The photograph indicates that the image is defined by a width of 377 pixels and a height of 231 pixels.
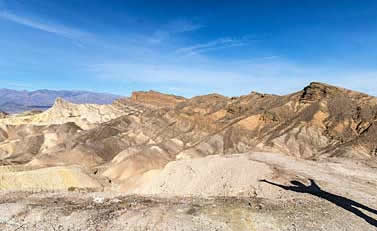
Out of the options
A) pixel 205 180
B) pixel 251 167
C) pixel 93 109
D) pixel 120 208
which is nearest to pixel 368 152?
pixel 251 167

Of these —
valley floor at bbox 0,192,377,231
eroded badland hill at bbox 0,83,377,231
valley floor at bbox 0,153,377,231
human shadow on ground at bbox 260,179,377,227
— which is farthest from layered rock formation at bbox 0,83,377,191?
human shadow on ground at bbox 260,179,377,227

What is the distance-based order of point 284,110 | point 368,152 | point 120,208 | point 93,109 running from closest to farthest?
1. point 120,208
2. point 368,152
3. point 284,110
4. point 93,109

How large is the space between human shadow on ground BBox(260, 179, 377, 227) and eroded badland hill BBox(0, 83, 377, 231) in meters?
0.05

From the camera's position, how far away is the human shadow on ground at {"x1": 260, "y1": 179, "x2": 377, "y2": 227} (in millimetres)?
15227

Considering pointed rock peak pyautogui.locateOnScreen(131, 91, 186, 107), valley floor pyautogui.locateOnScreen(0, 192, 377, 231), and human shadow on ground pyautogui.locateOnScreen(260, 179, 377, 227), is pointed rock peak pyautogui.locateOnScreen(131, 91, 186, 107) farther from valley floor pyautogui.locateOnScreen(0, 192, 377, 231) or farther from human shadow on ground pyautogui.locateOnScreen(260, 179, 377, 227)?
valley floor pyautogui.locateOnScreen(0, 192, 377, 231)

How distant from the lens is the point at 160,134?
58.3 m

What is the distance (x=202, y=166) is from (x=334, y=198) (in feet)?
39.8

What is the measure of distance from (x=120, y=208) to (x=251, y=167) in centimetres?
1138

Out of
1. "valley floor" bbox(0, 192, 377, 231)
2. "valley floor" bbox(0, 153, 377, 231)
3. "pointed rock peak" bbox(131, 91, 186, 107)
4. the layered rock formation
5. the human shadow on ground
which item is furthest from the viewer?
"pointed rock peak" bbox(131, 91, 186, 107)

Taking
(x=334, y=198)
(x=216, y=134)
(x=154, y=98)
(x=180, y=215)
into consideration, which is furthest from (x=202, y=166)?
(x=154, y=98)

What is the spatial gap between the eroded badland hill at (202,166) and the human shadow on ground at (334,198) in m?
0.05

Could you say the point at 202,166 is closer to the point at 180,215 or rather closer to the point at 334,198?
the point at 334,198

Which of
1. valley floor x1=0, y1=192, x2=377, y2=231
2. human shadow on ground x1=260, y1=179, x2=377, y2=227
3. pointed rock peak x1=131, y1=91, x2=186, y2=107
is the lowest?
valley floor x1=0, y1=192, x2=377, y2=231

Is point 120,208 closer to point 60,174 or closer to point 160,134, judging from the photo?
point 60,174
